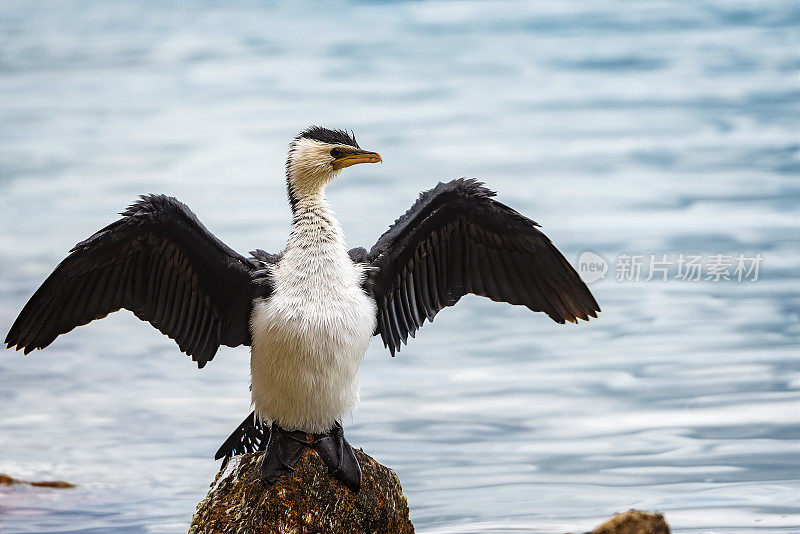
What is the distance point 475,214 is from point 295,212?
4.16 ft

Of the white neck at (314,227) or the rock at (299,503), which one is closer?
the rock at (299,503)

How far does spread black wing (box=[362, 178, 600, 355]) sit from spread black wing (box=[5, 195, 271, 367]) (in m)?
0.95

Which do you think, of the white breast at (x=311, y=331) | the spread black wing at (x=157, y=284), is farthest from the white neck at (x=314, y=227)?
the spread black wing at (x=157, y=284)

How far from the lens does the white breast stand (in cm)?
744

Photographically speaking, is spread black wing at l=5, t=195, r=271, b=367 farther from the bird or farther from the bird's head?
the bird's head

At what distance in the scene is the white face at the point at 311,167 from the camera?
7664 mm

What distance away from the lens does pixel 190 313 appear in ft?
26.3

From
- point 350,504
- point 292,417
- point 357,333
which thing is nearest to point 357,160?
point 357,333

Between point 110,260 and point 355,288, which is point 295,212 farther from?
point 110,260

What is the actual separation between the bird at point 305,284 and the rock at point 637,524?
188 cm

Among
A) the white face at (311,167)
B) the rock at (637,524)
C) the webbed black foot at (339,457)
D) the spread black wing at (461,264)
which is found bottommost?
the rock at (637,524)

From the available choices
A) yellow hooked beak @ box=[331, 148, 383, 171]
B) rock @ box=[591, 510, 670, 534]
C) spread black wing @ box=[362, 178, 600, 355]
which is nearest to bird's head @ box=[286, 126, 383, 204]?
yellow hooked beak @ box=[331, 148, 383, 171]

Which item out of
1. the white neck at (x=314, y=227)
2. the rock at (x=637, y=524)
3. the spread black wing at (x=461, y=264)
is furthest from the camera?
the spread black wing at (x=461, y=264)

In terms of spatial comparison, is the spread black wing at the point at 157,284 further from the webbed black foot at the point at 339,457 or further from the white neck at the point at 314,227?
the webbed black foot at the point at 339,457
